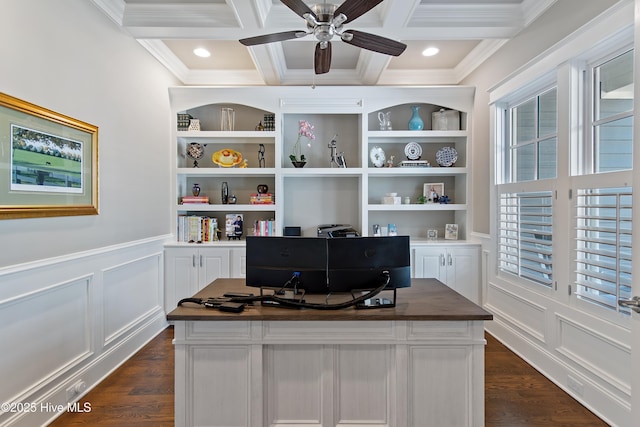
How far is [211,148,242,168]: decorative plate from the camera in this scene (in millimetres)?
4164

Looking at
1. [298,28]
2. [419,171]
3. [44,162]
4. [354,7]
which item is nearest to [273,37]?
[354,7]

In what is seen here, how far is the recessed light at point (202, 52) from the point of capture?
3637mm

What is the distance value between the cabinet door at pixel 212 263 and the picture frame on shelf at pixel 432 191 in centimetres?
243

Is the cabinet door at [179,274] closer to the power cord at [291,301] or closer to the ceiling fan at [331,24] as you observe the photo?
the power cord at [291,301]

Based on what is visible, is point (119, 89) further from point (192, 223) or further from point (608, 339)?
point (608, 339)

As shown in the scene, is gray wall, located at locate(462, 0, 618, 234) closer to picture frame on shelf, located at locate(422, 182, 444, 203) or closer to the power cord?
picture frame on shelf, located at locate(422, 182, 444, 203)

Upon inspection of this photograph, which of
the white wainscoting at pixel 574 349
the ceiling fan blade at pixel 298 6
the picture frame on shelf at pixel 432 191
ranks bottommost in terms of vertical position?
the white wainscoting at pixel 574 349

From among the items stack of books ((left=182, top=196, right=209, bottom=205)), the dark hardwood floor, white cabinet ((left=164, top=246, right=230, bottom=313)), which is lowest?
the dark hardwood floor

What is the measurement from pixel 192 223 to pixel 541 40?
12.3 ft

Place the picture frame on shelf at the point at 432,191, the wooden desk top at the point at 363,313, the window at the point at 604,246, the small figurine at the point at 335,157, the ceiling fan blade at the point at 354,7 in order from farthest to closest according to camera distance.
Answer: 1. the picture frame on shelf at the point at 432,191
2. the small figurine at the point at 335,157
3. the window at the point at 604,246
4. the ceiling fan blade at the point at 354,7
5. the wooden desk top at the point at 363,313

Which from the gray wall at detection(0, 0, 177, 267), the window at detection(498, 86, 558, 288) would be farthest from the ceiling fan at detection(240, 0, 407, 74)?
the window at detection(498, 86, 558, 288)

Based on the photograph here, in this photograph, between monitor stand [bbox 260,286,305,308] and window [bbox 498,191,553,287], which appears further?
window [bbox 498,191,553,287]

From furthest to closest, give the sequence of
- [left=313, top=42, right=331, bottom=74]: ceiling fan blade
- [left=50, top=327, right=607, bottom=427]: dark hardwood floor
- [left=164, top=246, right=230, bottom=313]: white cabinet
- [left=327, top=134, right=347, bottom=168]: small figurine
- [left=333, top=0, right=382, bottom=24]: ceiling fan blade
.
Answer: [left=327, top=134, right=347, bottom=168]: small figurine
[left=164, top=246, right=230, bottom=313]: white cabinet
[left=313, top=42, right=331, bottom=74]: ceiling fan blade
[left=50, top=327, right=607, bottom=427]: dark hardwood floor
[left=333, top=0, right=382, bottom=24]: ceiling fan blade

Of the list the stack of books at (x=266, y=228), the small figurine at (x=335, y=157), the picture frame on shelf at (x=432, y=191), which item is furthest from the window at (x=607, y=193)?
the stack of books at (x=266, y=228)
